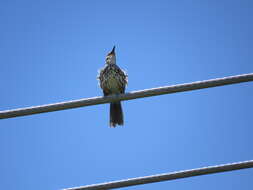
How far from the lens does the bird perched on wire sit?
9.20m

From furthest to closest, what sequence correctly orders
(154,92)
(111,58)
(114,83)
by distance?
(111,58)
(114,83)
(154,92)

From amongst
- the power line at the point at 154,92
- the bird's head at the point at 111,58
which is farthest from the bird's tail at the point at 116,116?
the power line at the point at 154,92

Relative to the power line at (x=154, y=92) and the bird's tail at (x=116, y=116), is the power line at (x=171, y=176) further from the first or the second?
the bird's tail at (x=116, y=116)

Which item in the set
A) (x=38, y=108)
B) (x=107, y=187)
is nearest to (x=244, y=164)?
(x=107, y=187)

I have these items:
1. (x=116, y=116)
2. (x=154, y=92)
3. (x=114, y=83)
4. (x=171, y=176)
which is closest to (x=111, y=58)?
(x=114, y=83)

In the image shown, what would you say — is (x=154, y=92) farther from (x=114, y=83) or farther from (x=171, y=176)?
(x=114, y=83)

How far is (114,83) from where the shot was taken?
30.9 feet

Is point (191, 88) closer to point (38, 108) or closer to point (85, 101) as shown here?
point (85, 101)

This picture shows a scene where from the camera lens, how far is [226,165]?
447cm

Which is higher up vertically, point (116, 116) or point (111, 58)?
point (111, 58)

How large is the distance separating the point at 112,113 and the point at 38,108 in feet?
14.4

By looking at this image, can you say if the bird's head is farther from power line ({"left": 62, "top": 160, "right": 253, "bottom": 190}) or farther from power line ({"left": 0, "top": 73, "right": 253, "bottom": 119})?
power line ({"left": 62, "top": 160, "right": 253, "bottom": 190})

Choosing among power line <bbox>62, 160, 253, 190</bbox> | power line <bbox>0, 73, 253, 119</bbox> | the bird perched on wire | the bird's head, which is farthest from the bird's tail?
power line <bbox>62, 160, 253, 190</bbox>

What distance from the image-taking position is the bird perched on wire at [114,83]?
9.20m
